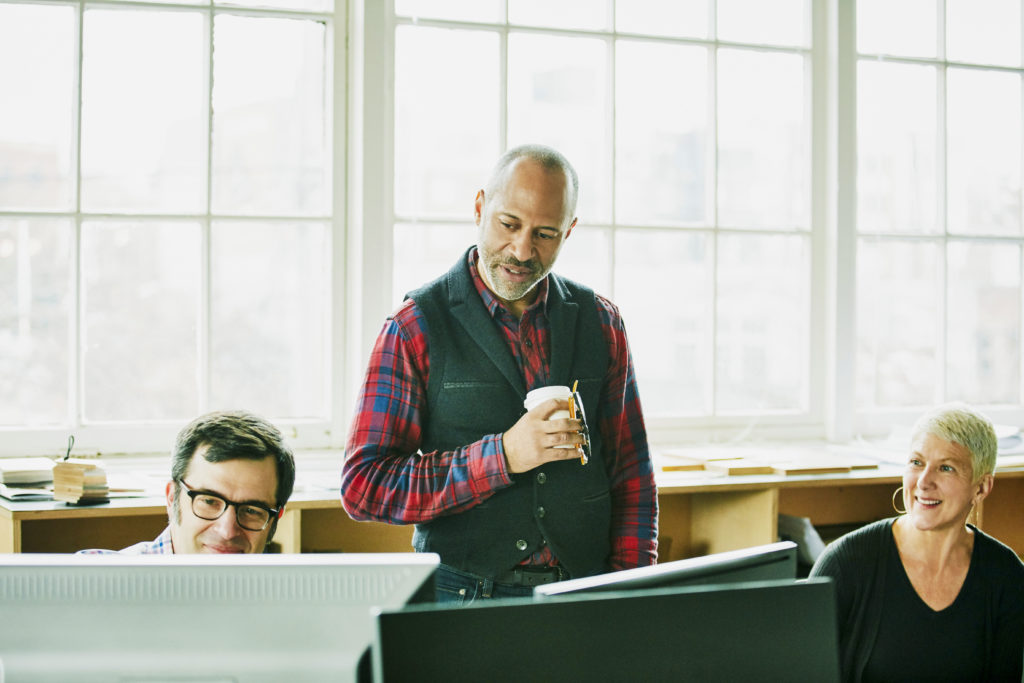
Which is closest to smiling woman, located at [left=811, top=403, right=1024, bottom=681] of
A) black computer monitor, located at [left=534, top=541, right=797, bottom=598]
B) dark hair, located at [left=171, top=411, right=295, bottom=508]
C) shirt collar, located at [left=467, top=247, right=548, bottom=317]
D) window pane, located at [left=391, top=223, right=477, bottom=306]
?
shirt collar, located at [left=467, top=247, right=548, bottom=317]

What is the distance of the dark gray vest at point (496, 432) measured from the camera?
1.73 metres

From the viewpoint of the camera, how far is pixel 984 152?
148 inches

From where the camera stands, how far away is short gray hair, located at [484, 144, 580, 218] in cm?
176

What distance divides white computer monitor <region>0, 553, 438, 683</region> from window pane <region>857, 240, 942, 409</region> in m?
3.09

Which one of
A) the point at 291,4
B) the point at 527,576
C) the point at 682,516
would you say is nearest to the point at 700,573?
the point at 527,576

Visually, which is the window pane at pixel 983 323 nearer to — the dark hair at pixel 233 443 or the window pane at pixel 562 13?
the window pane at pixel 562 13

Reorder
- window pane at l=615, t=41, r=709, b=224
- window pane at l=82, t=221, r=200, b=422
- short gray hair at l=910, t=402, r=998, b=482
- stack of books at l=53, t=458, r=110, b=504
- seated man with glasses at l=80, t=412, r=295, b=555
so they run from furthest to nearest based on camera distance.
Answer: window pane at l=615, t=41, r=709, b=224 → window pane at l=82, t=221, r=200, b=422 → stack of books at l=53, t=458, r=110, b=504 → short gray hair at l=910, t=402, r=998, b=482 → seated man with glasses at l=80, t=412, r=295, b=555

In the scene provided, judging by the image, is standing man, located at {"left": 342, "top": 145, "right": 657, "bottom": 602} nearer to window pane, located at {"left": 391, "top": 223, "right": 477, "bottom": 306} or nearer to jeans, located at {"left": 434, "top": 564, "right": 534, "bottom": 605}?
jeans, located at {"left": 434, "top": 564, "right": 534, "bottom": 605}

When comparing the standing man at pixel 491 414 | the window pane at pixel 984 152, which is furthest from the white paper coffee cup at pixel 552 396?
the window pane at pixel 984 152

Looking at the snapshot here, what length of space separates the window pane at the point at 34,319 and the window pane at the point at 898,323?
269cm

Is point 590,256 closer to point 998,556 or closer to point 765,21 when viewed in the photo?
point 765,21

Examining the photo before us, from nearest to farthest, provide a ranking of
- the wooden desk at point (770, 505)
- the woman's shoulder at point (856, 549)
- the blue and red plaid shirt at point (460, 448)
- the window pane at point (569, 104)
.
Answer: the blue and red plaid shirt at point (460, 448) < the woman's shoulder at point (856, 549) < the wooden desk at point (770, 505) < the window pane at point (569, 104)

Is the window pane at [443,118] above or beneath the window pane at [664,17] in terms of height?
beneath

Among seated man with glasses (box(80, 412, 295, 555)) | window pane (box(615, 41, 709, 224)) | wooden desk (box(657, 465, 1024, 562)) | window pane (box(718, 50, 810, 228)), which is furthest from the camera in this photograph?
window pane (box(718, 50, 810, 228))
